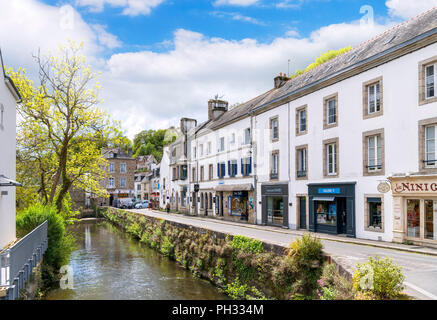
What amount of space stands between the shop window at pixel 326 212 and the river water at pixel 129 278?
768 centimetres

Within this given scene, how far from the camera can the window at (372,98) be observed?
671 inches

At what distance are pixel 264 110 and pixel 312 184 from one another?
24.9 feet

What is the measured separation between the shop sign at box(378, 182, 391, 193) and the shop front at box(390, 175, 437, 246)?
12.9 inches

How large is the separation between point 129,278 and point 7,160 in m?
7.46

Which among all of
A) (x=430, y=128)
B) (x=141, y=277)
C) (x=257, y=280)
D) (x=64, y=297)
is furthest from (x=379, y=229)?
(x=64, y=297)

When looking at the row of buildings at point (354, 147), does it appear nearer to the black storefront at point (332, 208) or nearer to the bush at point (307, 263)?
the black storefront at point (332, 208)

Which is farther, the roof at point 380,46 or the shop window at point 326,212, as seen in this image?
the shop window at point 326,212

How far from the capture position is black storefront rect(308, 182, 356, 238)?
18391 mm

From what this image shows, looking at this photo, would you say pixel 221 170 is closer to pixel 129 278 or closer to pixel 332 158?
pixel 332 158

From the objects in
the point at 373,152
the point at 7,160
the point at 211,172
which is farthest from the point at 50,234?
the point at 211,172

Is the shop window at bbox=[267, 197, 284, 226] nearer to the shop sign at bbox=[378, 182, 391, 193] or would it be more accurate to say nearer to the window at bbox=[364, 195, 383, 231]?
the window at bbox=[364, 195, 383, 231]

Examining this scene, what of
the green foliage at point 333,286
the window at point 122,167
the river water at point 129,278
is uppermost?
the window at point 122,167

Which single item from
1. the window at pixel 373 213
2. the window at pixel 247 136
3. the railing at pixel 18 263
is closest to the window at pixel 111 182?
the window at pixel 247 136

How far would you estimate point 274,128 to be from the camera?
→ 2547 centimetres
